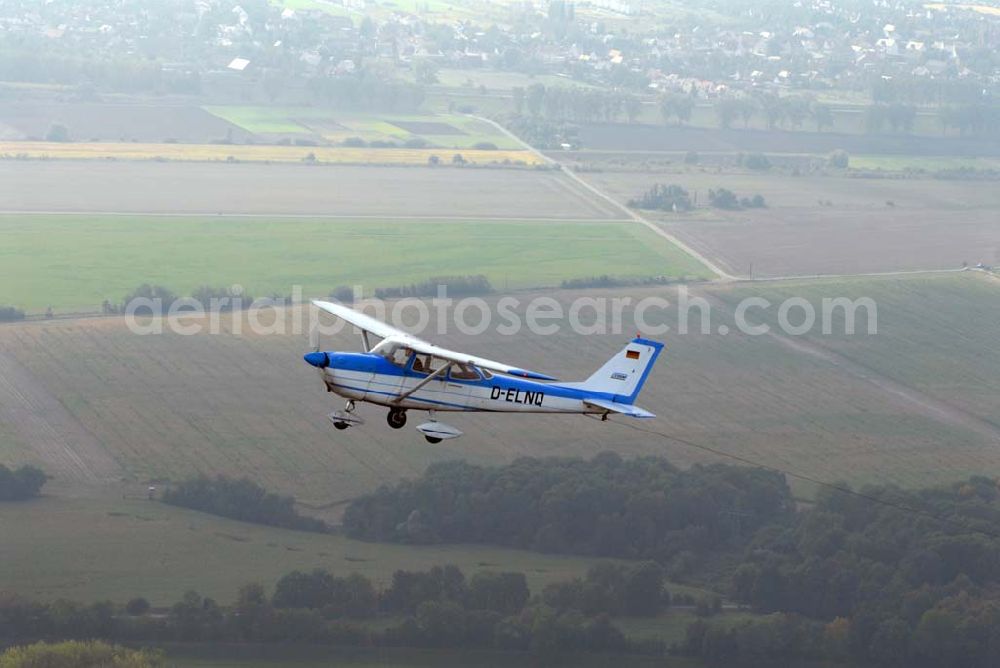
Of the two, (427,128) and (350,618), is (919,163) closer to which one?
(427,128)

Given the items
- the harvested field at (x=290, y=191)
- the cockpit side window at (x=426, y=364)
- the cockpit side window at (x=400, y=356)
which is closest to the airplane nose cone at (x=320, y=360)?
the cockpit side window at (x=400, y=356)

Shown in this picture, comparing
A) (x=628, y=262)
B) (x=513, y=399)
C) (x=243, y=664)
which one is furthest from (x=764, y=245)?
(x=513, y=399)

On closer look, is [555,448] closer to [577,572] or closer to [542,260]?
[577,572]

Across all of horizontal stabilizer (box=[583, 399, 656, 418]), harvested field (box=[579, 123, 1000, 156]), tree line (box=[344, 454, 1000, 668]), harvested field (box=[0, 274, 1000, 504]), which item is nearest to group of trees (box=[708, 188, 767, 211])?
harvested field (box=[579, 123, 1000, 156])

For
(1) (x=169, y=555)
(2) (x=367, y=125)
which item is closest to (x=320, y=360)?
(1) (x=169, y=555)

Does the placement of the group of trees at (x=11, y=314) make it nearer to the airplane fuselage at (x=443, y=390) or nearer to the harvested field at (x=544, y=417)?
the harvested field at (x=544, y=417)

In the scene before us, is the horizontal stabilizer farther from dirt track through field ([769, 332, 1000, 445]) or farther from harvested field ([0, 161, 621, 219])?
harvested field ([0, 161, 621, 219])
